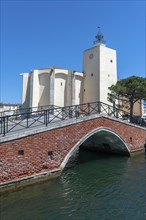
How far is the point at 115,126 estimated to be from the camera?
15148 millimetres

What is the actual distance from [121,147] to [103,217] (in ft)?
33.2

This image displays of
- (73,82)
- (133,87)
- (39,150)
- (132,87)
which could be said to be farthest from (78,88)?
(39,150)

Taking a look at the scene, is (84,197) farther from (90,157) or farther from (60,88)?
(60,88)

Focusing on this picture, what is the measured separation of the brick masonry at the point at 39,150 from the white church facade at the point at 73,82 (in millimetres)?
13338

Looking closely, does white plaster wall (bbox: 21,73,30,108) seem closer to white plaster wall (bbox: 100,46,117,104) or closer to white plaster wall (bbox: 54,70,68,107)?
white plaster wall (bbox: 54,70,68,107)

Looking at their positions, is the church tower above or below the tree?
above

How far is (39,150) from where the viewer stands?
9930mm

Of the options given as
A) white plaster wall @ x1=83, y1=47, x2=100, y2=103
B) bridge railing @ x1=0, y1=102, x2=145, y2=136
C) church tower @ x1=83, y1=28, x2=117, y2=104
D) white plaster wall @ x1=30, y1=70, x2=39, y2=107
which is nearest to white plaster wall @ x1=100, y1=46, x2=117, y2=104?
church tower @ x1=83, y1=28, x2=117, y2=104

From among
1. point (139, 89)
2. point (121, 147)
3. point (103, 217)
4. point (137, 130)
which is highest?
point (139, 89)

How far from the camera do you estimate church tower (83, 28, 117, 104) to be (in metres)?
26.7

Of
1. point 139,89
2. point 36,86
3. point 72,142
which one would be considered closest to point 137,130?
point 139,89

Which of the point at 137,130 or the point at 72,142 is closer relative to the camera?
the point at 72,142

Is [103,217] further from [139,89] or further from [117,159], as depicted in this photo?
[139,89]

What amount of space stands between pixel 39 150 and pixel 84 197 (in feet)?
9.69
